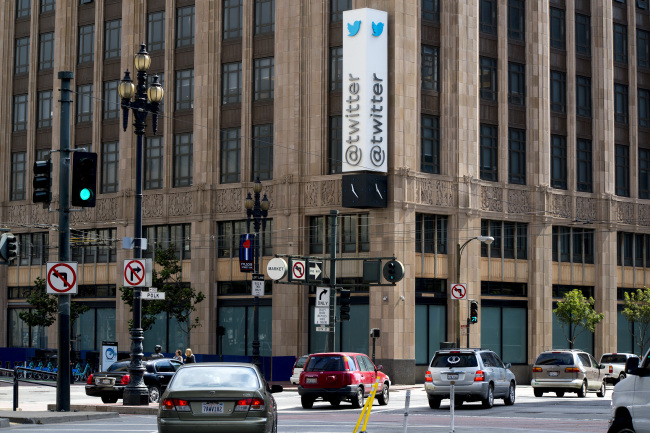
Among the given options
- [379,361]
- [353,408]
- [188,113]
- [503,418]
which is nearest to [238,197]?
[188,113]

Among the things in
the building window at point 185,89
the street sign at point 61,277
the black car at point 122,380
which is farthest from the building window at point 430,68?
the street sign at point 61,277

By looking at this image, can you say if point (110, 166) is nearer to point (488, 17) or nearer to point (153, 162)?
point (153, 162)

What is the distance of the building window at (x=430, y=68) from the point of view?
5672cm

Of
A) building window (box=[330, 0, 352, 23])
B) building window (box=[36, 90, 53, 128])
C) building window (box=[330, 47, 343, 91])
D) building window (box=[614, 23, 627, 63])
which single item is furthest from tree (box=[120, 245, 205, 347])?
building window (box=[614, 23, 627, 63])

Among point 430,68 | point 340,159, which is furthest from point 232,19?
point 430,68

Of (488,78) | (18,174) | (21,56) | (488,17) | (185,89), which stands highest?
(488,17)

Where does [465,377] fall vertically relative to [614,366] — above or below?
above

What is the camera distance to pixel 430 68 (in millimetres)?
56969

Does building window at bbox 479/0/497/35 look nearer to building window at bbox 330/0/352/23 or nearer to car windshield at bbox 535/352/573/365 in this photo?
building window at bbox 330/0/352/23

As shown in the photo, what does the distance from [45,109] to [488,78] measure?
26.9 metres

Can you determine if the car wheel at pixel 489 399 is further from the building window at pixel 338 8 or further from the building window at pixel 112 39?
the building window at pixel 112 39

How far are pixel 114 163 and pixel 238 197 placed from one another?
9638 millimetres

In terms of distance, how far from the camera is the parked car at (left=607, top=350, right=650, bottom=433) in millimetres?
14695

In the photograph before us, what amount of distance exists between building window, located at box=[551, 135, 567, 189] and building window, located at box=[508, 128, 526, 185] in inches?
84.5
